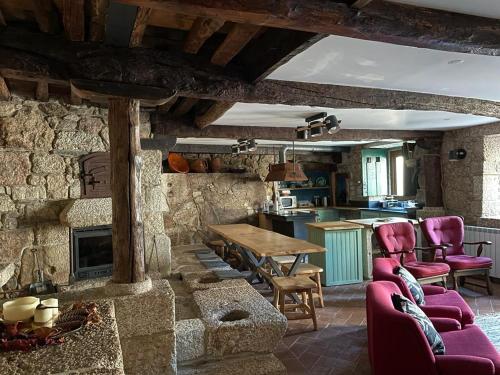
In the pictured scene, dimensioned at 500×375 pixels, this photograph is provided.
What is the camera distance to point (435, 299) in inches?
121

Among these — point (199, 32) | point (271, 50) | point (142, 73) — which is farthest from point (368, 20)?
point (142, 73)

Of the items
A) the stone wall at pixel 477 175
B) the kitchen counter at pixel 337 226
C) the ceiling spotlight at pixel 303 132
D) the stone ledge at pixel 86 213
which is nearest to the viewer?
the stone ledge at pixel 86 213

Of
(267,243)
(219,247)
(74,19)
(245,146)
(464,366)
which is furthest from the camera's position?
(219,247)

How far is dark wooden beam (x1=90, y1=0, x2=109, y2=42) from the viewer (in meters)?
1.82

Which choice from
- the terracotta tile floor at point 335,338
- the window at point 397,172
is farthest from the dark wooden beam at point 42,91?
the window at point 397,172

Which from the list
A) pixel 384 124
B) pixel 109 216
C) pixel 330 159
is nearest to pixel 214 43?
pixel 109 216

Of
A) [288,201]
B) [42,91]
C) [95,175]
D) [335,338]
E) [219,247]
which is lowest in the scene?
[335,338]

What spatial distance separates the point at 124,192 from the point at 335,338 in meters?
2.32

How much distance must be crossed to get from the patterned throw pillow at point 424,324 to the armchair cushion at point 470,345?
0.23 ft

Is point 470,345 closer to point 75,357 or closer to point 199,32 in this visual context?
point 75,357

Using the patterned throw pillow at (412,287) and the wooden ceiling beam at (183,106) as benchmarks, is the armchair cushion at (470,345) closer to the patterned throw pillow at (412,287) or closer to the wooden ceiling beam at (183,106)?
the patterned throw pillow at (412,287)

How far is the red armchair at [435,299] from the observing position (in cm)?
266

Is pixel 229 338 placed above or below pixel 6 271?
below

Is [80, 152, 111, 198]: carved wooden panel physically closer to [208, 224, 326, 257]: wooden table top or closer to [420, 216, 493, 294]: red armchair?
[208, 224, 326, 257]: wooden table top
